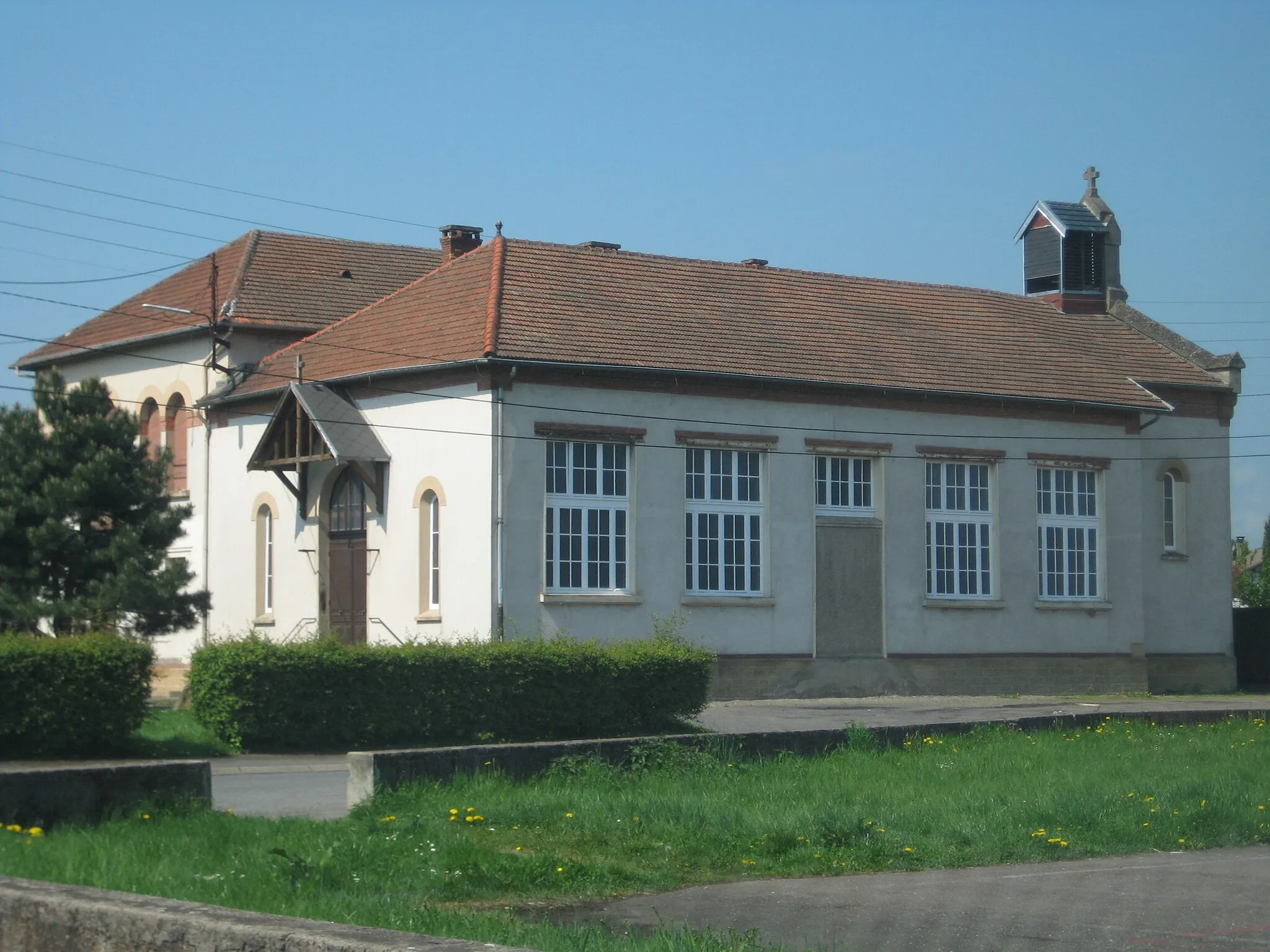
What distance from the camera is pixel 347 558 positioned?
30.5 meters

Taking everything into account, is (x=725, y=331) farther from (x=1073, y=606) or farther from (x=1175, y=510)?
(x=1175, y=510)

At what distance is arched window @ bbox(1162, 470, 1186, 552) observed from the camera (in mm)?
37062

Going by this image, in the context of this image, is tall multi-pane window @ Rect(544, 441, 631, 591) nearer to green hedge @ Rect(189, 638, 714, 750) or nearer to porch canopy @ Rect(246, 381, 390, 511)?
porch canopy @ Rect(246, 381, 390, 511)

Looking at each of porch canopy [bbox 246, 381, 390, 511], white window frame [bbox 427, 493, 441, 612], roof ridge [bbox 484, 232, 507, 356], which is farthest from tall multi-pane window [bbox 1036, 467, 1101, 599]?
porch canopy [bbox 246, 381, 390, 511]

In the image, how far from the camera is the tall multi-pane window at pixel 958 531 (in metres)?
32.1

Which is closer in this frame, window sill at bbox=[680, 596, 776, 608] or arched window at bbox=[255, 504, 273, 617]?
window sill at bbox=[680, 596, 776, 608]

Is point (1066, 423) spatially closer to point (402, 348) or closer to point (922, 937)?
point (402, 348)

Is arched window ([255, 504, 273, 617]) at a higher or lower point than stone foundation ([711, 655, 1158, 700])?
higher

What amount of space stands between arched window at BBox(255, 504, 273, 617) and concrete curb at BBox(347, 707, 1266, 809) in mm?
18116

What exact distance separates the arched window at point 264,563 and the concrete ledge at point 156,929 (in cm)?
2667

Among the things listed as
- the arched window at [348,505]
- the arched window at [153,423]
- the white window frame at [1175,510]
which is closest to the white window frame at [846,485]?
the arched window at [348,505]

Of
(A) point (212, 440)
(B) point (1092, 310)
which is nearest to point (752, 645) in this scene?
(A) point (212, 440)

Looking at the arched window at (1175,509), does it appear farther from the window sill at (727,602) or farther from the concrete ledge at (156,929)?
the concrete ledge at (156,929)

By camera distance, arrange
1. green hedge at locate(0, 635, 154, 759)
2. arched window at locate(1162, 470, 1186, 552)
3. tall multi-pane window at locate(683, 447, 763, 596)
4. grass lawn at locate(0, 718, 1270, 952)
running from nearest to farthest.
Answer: grass lawn at locate(0, 718, 1270, 952)
green hedge at locate(0, 635, 154, 759)
tall multi-pane window at locate(683, 447, 763, 596)
arched window at locate(1162, 470, 1186, 552)
